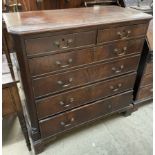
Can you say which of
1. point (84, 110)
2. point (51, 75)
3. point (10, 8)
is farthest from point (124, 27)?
point (10, 8)

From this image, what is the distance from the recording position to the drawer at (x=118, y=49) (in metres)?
1.28

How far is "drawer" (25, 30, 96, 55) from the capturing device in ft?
3.36

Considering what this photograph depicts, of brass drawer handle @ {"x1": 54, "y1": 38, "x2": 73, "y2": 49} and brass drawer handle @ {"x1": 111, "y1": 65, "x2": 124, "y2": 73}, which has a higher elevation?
brass drawer handle @ {"x1": 54, "y1": 38, "x2": 73, "y2": 49}

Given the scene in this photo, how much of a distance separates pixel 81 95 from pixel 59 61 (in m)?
0.38

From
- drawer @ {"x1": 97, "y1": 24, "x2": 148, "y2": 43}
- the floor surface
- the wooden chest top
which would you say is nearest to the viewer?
the wooden chest top

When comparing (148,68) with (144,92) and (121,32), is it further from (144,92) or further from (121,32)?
(121,32)

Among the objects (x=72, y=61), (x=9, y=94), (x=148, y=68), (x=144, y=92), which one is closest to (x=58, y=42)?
(x=72, y=61)

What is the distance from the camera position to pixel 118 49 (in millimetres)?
1347

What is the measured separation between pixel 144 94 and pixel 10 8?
162 cm

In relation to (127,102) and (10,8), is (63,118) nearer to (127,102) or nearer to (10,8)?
(127,102)

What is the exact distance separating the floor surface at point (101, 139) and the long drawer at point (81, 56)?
0.75 m

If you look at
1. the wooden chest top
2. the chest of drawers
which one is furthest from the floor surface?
the wooden chest top

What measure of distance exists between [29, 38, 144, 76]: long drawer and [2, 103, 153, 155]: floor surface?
75 centimetres

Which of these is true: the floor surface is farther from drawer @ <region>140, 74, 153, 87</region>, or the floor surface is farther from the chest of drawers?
drawer @ <region>140, 74, 153, 87</region>
